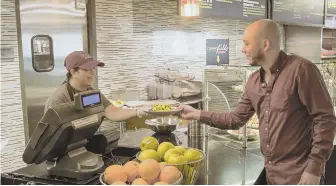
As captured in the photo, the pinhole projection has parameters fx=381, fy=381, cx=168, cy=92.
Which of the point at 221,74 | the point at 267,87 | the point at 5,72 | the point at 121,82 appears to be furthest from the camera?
the point at 121,82

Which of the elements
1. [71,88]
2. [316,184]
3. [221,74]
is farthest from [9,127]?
[316,184]

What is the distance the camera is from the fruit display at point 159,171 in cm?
150

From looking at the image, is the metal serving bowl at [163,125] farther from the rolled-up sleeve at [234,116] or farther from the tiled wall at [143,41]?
the tiled wall at [143,41]

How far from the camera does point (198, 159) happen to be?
1727 mm

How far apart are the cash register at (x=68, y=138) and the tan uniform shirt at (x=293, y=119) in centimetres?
92

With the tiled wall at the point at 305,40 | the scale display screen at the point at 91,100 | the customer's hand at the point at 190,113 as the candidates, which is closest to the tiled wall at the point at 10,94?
the customer's hand at the point at 190,113

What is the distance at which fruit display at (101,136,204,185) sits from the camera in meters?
1.50

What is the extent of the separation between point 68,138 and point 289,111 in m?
1.14

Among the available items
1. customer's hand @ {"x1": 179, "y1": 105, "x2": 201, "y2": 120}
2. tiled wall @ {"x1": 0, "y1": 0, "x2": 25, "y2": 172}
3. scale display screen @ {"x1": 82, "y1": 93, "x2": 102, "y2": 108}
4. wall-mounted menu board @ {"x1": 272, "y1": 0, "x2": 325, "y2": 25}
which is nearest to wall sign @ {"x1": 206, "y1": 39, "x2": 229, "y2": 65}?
wall-mounted menu board @ {"x1": 272, "y1": 0, "x2": 325, "y2": 25}

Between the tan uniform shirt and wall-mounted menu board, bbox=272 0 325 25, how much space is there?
14.7 feet

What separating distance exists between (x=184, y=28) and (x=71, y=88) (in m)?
2.98

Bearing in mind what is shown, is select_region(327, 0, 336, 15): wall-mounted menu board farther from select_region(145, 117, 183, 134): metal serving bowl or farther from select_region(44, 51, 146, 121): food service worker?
select_region(44, 51, 146, 121): food service worker

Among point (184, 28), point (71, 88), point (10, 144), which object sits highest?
point (184, 28)

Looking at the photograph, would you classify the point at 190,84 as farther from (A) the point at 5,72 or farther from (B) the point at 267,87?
(B) the point at 267,87
